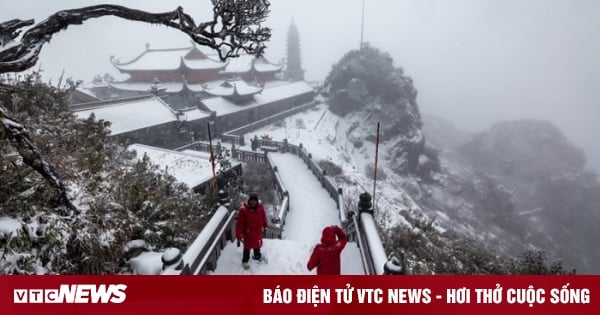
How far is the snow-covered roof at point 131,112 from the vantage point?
53.3ft

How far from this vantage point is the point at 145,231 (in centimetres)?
508

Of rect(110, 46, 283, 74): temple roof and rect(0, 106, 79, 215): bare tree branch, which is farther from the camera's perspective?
rect(110, 46, 283, 74): temple roof

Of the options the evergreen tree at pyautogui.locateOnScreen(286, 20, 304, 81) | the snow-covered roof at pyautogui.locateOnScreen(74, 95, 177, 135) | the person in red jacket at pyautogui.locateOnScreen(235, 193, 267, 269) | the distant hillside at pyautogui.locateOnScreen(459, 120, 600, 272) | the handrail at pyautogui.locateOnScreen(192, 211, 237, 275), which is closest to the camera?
the handrail at pyautogui.locateOnScreen(192, 211, 237, 275)

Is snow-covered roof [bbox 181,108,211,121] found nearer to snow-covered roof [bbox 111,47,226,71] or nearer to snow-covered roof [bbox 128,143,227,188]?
snow-covered roof [bbox 128,143,227,188]

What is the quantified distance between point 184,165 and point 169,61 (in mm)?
23702

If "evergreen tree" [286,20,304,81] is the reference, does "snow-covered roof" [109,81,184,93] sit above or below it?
below

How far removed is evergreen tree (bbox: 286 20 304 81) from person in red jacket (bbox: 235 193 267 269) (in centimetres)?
5303

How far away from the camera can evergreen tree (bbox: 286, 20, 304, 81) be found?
5578cm

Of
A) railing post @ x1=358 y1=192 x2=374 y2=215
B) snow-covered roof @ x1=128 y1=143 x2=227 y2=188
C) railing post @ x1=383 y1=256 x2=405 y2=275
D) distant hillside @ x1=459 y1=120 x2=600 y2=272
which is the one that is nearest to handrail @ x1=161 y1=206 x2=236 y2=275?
railing post @ x1=383 y1=256 x2=405 y2=275

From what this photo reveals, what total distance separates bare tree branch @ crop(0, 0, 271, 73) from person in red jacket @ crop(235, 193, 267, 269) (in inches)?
106

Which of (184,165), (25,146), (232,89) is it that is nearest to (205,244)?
(25,146)

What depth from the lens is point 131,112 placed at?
58.7ft

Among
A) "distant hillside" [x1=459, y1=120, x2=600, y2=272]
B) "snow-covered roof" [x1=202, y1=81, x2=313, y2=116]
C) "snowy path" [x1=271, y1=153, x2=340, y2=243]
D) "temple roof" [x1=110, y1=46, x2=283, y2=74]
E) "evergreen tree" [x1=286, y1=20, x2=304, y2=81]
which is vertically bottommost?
"distant hillside" [x1=459, y1=120, x2=600, y2=272]

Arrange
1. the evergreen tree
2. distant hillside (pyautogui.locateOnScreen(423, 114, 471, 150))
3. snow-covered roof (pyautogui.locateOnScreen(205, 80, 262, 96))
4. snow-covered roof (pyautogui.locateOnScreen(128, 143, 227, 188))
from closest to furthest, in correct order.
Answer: snow-covered roof (pyautogui.locateOnScreen(128, 143, 227, 188)) < snow-covered roof (pyautogui.locateOnScreen(205, 80, 262, 96)) < the evergreen tree < distant hillside (pyautogui.locateOnScreen(423, 114, 471, 150))
